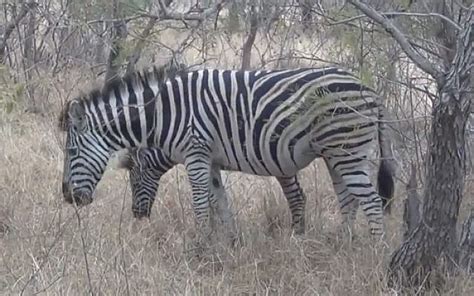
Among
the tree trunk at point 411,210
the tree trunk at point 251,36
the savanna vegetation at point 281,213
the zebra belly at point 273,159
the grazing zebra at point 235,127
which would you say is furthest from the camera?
the tree trunk at point 251,36

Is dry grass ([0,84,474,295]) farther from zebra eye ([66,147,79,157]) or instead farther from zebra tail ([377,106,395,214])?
zebra eye ([66,147,79,157])

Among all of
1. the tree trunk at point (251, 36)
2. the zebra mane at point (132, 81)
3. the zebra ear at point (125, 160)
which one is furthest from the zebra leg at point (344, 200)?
the tree trunk at point (251, 36)

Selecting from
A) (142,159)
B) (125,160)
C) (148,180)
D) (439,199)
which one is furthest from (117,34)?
(439,199)

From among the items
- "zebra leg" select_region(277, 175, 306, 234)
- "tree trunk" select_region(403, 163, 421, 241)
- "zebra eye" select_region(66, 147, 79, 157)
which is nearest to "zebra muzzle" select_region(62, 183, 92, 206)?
"zebra eye" select_region(66, 147, 79, 157)

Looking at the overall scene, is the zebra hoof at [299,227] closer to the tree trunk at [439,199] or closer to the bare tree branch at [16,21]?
the tree trunk at [439,199]

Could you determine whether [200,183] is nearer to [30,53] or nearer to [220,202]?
[220,202]

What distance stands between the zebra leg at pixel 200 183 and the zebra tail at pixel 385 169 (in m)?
1.08

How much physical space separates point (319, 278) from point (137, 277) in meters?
0.96

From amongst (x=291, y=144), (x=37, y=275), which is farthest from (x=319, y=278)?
(x=37, y=275)

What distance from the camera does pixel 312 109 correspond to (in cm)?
530

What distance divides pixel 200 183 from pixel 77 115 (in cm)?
93

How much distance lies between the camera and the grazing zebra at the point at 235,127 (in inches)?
209

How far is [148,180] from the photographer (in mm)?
6016

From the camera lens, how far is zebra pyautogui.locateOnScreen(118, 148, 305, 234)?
5.92 metres
